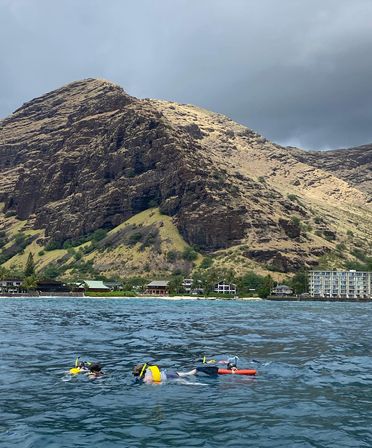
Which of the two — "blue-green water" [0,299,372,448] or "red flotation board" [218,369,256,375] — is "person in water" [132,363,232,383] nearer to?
"blue-green water" [0,299,372,448]

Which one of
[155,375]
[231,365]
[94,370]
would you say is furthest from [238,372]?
[94,370]

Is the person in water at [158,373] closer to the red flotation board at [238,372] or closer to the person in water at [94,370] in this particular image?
the red flotation board at [238,372]

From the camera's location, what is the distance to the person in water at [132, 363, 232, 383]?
1388 inches

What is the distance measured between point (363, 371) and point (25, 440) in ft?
88.6

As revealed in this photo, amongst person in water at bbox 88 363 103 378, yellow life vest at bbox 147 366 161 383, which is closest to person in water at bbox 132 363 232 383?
yellow life vest at bbox 147 366 161 383

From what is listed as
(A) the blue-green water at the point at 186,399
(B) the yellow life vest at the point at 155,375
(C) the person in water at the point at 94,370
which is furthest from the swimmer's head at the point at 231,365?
(C) the person in water at the point at 94,370

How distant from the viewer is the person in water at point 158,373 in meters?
35.2

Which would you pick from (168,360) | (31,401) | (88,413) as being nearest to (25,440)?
(88,413)

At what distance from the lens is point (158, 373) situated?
35.6m

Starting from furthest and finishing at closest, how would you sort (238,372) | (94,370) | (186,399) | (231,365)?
(231,365)
(238,372)
(94,370)
(186,399)

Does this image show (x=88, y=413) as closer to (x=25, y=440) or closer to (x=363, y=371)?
(x=25, y=440)

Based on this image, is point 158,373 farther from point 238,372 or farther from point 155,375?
point 238,372

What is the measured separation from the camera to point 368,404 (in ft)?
97.6

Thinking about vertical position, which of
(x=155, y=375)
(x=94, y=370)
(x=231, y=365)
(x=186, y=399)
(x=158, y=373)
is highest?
(x=231, y=365)
